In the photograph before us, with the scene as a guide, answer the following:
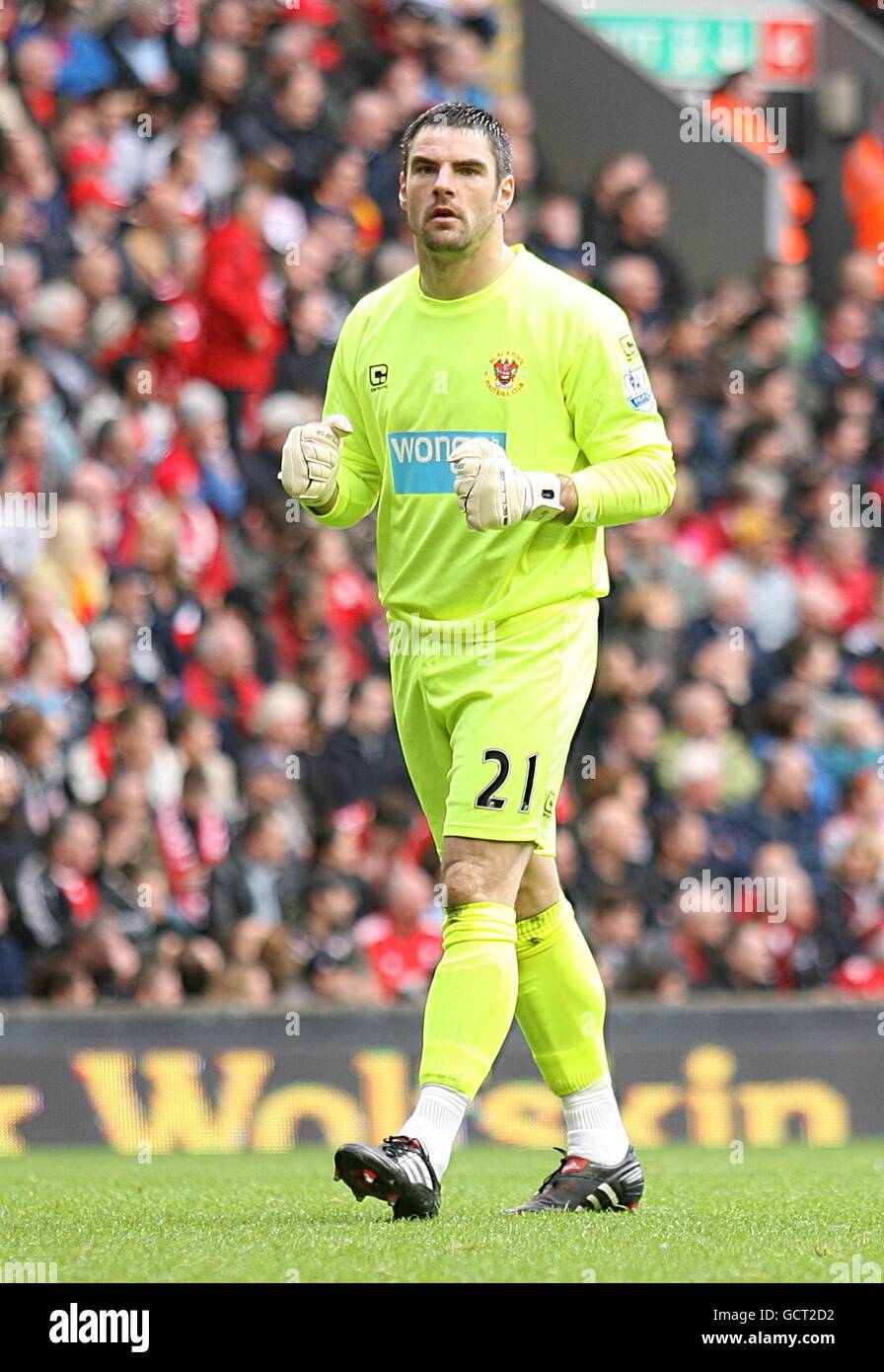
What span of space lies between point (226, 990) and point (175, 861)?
66cm

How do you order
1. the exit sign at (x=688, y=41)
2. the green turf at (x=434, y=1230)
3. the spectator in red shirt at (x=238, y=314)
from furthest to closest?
the exit sign at (x=688, y=41)
the spectator in red shirt at (x=238, y=314)
the green turf at (x=434, y=1230)

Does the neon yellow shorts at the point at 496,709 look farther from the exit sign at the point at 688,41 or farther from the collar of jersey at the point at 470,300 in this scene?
the exit sign at the point at 688,41

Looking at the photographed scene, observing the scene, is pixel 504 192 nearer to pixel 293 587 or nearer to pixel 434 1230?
pixel 434 1230

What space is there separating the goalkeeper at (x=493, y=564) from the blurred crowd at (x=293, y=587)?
4.33m

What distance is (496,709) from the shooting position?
5945mm

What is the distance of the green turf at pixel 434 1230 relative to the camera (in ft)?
15.9

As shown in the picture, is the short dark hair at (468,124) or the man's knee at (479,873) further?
the short dark hair at (468,124)

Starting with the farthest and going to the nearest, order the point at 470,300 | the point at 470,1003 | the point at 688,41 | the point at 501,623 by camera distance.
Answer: the point at 688,41 → the point at 470,300 → the point at 501,623 → the point at 470,1003

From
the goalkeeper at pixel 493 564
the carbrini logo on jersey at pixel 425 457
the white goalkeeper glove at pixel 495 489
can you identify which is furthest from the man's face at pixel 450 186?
the white goalkeeper glove at pixel 495 489

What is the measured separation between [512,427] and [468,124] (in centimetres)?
76

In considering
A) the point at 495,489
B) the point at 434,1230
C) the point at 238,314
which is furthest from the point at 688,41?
the point at 434,1230
